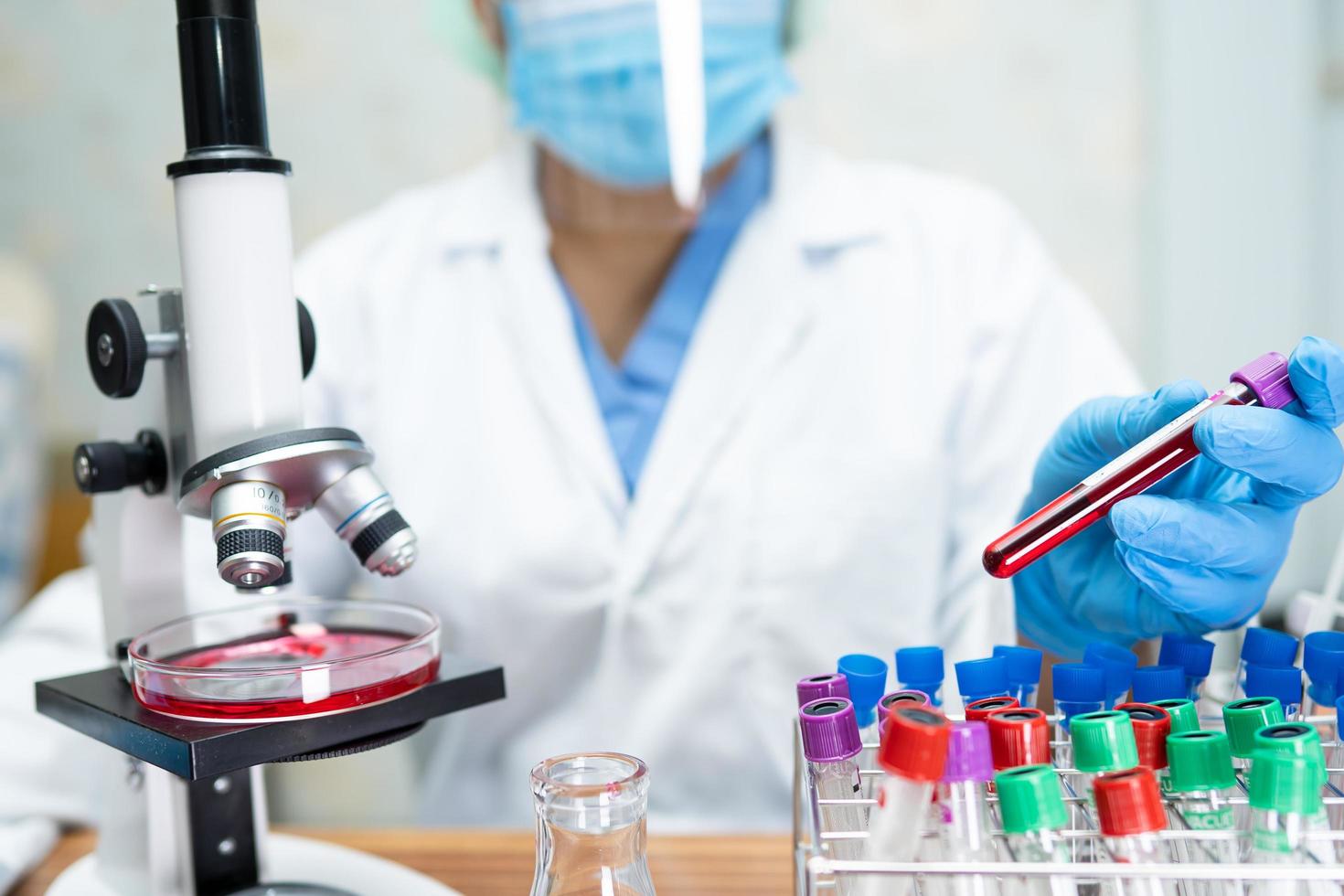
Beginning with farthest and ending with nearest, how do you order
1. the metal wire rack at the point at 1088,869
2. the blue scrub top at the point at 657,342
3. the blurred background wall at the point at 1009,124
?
the blurred background wall at the point at 1009,124 → the blue scrub top at the point at 657,342 → the metal wire rack at the point at 1088,869

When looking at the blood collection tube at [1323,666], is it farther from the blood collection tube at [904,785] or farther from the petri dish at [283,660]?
the petri dish at [283,660]

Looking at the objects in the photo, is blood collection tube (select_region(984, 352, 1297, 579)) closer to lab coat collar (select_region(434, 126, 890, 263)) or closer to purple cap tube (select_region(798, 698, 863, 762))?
purple cap tube (select_region(798, 698, 863, 762))

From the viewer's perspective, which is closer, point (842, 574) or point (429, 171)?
point (842, 574)

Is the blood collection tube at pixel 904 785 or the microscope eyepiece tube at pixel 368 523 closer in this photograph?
the blood collection tube at pixel 904 785

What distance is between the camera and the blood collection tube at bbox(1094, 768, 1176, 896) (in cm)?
39

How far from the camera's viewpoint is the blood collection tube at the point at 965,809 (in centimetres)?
41

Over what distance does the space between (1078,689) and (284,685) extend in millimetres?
378

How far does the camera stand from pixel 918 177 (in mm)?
1287

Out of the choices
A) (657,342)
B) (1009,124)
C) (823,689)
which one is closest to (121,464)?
(823,689)

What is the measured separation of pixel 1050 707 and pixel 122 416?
55cm

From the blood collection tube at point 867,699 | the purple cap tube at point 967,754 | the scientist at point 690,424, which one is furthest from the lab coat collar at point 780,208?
the purple cap tube at point 967,754

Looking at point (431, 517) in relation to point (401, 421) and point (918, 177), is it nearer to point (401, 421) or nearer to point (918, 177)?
point (401, 421)

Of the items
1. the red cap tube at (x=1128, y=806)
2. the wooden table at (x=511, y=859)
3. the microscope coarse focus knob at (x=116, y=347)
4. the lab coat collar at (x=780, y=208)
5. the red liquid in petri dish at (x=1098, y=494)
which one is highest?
the lab coat collar at (x=780, y=208)

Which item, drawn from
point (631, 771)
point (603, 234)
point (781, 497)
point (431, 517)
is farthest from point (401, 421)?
point (631, 771)
